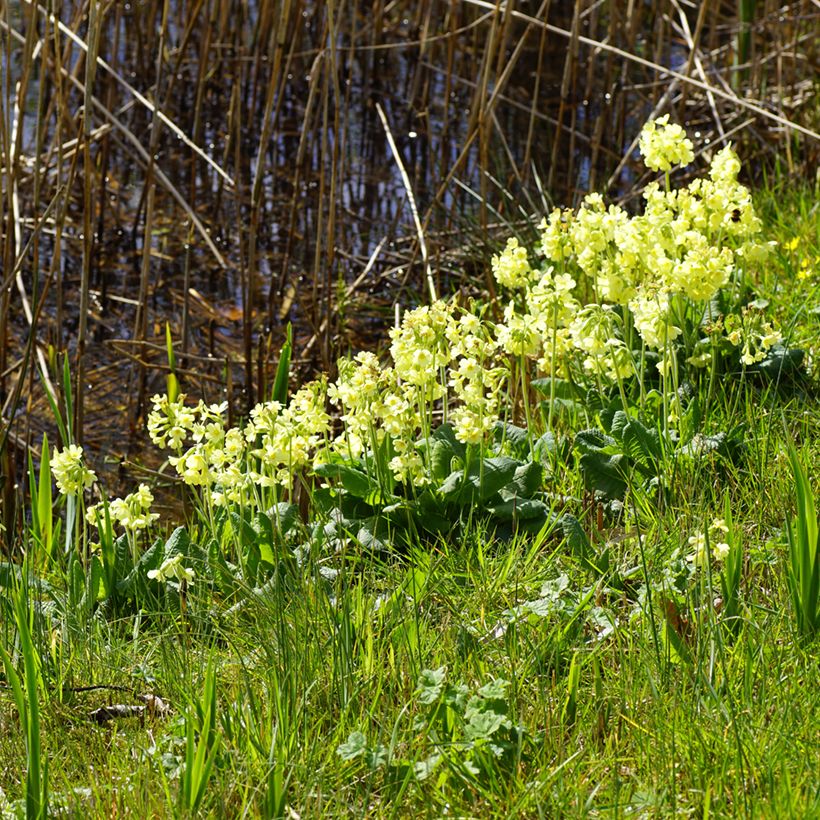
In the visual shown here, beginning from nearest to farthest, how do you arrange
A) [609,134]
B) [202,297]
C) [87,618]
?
1. [87,618]
2. [202,297]
3. [609,134]

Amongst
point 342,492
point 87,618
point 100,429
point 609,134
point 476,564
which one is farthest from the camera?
point 609,134

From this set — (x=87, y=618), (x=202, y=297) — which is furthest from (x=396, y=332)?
(x=202, y=297)

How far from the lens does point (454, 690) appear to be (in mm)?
1689

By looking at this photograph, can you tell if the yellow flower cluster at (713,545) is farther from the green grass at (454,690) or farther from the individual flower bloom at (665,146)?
the individual flower bloom at (665,146)

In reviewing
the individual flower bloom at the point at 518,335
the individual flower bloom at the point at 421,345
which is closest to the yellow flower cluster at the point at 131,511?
the individual flower bloom at the point at 421,345

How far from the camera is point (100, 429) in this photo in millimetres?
3783

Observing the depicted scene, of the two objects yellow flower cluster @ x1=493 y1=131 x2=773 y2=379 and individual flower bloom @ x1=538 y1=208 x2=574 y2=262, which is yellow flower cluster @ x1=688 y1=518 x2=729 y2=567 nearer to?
yellow flower cluster @ x1=493 y1=131 x2=773 y2=379

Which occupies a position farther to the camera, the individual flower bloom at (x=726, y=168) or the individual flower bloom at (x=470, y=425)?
the individual flower bloom at (x=726, y=168)

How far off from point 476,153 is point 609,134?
68 cm

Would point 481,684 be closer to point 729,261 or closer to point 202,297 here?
point 729,261

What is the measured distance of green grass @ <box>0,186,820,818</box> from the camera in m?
1.55

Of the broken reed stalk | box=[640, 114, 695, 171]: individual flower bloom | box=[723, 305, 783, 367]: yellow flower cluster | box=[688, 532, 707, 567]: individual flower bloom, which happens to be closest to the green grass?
box=[688, 532, 707, 567]: individual flower bloom

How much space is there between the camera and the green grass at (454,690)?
155 cm

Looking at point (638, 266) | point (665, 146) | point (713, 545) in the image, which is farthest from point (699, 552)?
point (665, 146)
